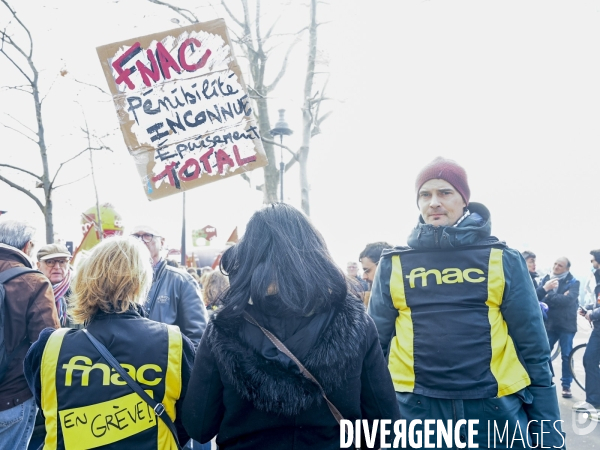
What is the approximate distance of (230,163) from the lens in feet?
12.0

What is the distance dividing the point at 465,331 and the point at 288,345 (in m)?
0.97

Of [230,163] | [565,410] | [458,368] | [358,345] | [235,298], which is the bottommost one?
[565,410]

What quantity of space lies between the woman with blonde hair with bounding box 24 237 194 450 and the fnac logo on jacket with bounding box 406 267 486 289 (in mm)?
1096

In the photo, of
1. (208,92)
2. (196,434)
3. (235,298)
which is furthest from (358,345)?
(208,92)

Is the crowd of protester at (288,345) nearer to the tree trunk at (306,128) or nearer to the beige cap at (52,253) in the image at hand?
the beige cap at (52,253)

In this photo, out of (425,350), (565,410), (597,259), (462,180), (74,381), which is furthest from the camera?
(597,259)

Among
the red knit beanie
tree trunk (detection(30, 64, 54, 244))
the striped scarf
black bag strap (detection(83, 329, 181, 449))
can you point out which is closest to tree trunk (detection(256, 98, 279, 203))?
tree trunk (detection(30, 64, 54, 244))

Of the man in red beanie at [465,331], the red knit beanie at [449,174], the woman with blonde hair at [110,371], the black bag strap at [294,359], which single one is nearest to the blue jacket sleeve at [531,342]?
the man in red beanie at [465,331]

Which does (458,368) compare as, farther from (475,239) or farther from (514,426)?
(475,239)

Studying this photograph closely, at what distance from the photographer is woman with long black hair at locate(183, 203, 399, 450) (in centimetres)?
163

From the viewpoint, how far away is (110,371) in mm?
1979

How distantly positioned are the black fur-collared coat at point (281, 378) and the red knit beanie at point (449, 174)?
99 centimetres

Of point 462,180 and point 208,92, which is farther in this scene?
point 208,92

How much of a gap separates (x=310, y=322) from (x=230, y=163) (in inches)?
85.7
